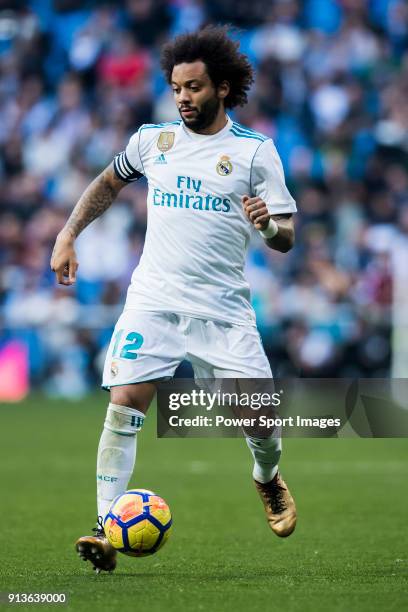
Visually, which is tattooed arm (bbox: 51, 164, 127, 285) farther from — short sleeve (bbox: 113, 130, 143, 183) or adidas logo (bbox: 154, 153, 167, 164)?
adidas logo (bbox: 154, 153, 167, 164)

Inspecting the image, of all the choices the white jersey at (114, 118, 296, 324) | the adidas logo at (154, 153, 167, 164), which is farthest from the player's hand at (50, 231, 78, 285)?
the adidas logo at (154, 153, 167, 164)

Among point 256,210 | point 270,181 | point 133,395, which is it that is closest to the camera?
point 256,210

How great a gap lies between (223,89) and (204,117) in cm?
22

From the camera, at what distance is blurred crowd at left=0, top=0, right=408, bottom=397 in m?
17.0

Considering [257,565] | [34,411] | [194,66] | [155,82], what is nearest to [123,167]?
[194,66]

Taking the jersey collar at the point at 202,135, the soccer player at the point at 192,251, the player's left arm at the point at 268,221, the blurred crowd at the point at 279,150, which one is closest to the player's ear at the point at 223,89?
the soccer player at the point at 192,251

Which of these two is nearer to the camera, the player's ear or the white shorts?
the white shorts

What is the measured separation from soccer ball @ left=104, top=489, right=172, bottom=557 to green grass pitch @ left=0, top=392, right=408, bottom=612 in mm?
171

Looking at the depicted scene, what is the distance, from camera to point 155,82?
1948 centimetres

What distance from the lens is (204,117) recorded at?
6.41 metres

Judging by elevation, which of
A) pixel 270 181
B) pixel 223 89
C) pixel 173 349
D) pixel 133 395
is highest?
pixel 223 89

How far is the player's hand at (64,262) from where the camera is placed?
20.9ft

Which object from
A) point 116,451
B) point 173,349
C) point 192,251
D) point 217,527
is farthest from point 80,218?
point 217,527

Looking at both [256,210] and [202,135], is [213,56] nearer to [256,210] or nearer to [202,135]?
[202,135]
